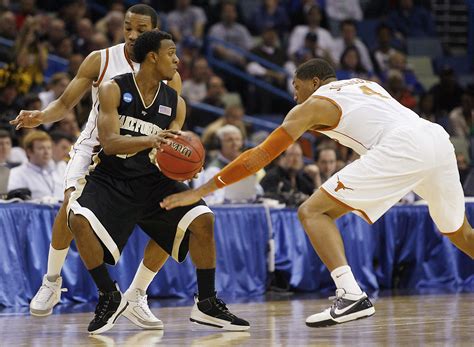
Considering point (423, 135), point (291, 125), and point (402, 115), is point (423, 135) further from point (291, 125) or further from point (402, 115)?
point (291, 125)

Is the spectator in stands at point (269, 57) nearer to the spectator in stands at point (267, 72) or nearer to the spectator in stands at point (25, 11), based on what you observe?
the spectator in stands at point (267, 72)

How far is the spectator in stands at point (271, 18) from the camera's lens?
1647 cm

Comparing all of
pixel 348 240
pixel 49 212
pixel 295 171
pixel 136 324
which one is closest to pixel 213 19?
pixel 295 171

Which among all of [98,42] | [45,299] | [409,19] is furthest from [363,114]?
[409,19]

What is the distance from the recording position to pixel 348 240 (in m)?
10.3

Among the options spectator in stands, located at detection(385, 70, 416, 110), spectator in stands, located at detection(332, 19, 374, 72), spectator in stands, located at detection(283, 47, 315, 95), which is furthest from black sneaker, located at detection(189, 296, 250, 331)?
spectator in stands, located at detection(332, 19, 374, 72)

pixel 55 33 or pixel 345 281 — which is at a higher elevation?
pixel 55 33

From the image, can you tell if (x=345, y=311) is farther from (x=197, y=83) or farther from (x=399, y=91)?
(x=399, y=91)

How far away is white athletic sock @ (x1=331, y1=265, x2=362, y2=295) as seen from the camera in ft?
20.2

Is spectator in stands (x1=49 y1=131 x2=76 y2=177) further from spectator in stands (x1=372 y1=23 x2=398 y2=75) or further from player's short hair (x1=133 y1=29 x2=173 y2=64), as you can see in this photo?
spectator in stands (x1=372 y1=23 x2=398 y2=75)

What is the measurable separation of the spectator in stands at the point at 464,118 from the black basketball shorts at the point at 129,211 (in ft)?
29.4

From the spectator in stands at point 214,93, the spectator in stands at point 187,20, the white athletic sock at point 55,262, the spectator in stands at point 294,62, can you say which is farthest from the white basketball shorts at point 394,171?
the spectator in stands at point 187,20

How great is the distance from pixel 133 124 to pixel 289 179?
4.63 meters

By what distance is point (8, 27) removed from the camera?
43.9 ft
